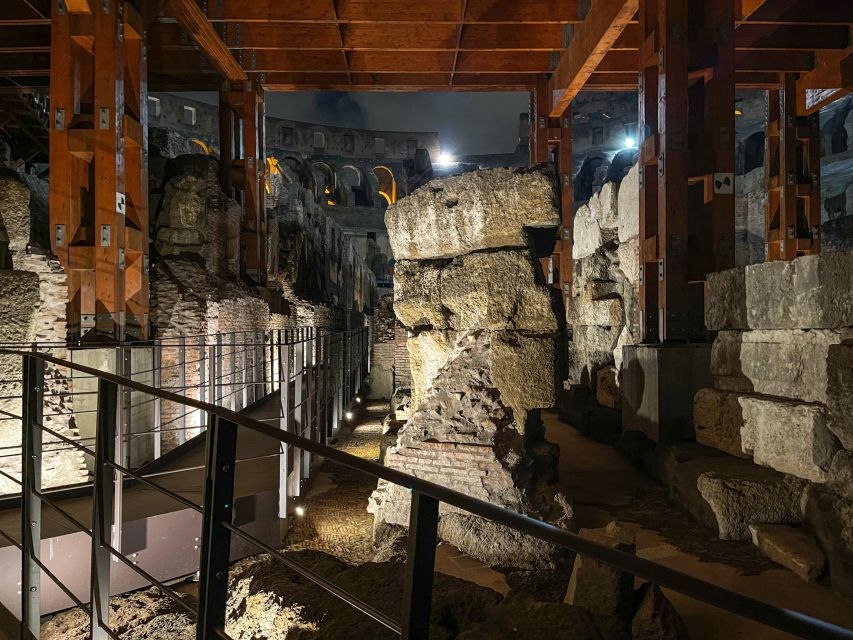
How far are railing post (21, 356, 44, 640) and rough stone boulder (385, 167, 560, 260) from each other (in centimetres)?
273

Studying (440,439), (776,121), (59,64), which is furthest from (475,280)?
(776,121)

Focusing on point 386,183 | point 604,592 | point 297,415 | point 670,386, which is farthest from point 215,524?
point 386,183

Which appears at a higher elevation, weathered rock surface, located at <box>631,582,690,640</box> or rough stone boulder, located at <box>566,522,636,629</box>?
rough stone boulder, located at <box>566,522,636,629</box>

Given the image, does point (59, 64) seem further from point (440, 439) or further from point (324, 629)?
point (324, 629)

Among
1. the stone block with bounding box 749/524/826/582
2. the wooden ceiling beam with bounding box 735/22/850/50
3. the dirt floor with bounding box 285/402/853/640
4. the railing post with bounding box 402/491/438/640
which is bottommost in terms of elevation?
the dirt floor with bounding box 285/402/853/640

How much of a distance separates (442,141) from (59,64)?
37.0m

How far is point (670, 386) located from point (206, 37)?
8051mm

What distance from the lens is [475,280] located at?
401cm

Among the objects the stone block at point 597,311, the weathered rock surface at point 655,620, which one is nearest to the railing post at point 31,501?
the weathered rock surface at point 655,620

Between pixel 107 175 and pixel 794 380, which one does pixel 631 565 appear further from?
pixel 107 175

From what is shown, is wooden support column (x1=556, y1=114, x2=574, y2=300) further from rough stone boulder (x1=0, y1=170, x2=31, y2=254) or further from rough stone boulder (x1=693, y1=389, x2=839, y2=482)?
rough stone boulder (x1=0, y1=170, x2=31, y2=254)

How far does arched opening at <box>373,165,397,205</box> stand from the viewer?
37.6 metres

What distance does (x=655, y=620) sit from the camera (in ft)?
7.30

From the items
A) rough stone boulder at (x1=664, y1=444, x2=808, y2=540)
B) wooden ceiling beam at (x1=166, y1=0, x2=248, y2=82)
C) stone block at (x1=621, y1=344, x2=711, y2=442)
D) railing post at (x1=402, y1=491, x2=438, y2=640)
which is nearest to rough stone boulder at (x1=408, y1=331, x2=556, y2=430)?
rough stone boulder at (x1=664, y1=444, x2=808, y2=540)
